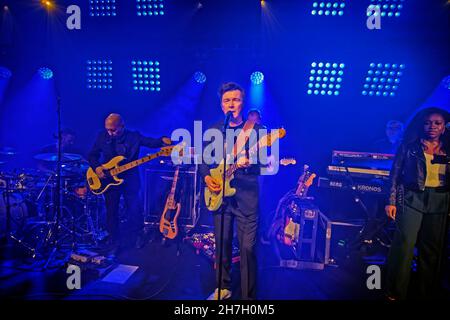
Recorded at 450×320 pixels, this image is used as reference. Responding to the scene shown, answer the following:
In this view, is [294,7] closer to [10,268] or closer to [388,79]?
[388,79]

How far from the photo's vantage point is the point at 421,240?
3012 millimetres

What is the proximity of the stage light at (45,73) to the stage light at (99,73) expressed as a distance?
1.31 meters

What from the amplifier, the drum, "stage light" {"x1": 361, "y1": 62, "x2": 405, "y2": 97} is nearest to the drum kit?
the drum

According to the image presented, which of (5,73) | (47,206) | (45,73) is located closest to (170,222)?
(47,206)

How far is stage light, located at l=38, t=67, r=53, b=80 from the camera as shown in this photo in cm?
577

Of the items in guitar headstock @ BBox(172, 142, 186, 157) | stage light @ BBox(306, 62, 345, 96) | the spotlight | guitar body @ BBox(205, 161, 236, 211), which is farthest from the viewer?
stage light @ BBox(306, 62, 345, 96)

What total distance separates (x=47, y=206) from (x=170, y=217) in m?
2.10

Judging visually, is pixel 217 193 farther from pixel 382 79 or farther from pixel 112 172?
pixel 382 79

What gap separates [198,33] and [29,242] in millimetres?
4691

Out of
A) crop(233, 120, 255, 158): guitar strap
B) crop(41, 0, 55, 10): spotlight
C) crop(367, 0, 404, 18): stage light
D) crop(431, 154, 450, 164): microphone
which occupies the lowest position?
crop(431, 154, 450, 164): microphone

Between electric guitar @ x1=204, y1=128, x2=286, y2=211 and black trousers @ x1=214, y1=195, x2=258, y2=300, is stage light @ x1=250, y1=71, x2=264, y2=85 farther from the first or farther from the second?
black trousers @ x1=214, y1=195, x2=258, y2=300

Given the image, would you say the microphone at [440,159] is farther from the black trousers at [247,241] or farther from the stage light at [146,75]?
the stage light at [146,75]

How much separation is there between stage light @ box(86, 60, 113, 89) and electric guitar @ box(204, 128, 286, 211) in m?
3.67

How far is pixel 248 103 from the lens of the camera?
5520 millimetres
